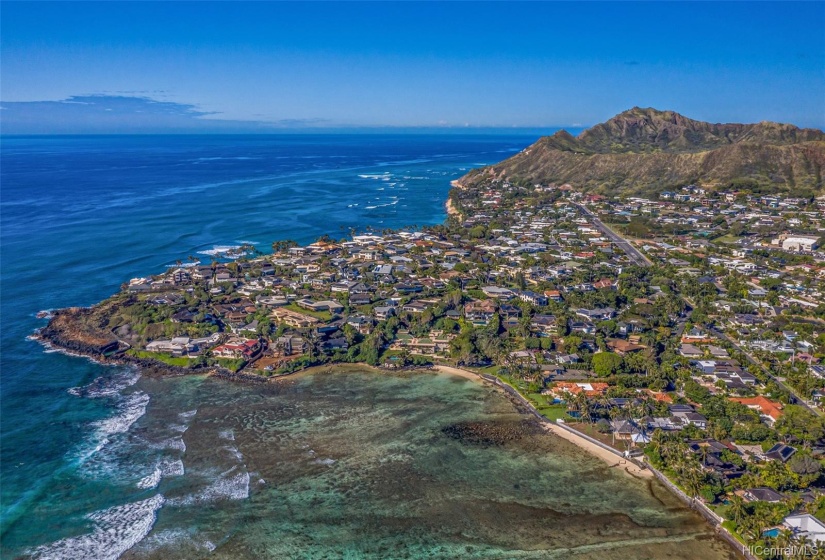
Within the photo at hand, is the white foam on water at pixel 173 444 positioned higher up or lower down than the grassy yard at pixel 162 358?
lower down

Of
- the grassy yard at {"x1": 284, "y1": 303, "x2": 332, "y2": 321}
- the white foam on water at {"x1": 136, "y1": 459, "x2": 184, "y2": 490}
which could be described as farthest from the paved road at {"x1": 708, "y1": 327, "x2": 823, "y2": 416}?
the white foam on water at {"x1": 136, "y1": 459, "x2": 184, "y2": 490}

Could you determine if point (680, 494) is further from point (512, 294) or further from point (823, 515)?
point (512, 294)

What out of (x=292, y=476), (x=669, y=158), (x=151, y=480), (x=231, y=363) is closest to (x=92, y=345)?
(x=231, y=363)

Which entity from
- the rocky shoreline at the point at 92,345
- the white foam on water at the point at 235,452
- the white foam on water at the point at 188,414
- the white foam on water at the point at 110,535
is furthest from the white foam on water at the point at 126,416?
the white foam on water at the point at 110,535

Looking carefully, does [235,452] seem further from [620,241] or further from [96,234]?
[96,234]

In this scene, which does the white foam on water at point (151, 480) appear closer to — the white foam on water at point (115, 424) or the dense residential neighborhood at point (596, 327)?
the white foam on water at point (115, 424)

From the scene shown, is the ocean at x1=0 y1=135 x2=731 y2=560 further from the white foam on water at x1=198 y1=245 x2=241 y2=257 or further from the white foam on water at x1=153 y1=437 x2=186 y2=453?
the white foam on water at x1=198 y1=245 x2=241 y2=257

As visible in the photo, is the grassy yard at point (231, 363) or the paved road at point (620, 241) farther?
the paved road at point (620, 241)

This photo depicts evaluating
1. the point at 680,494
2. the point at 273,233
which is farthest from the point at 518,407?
the point at 273,233
